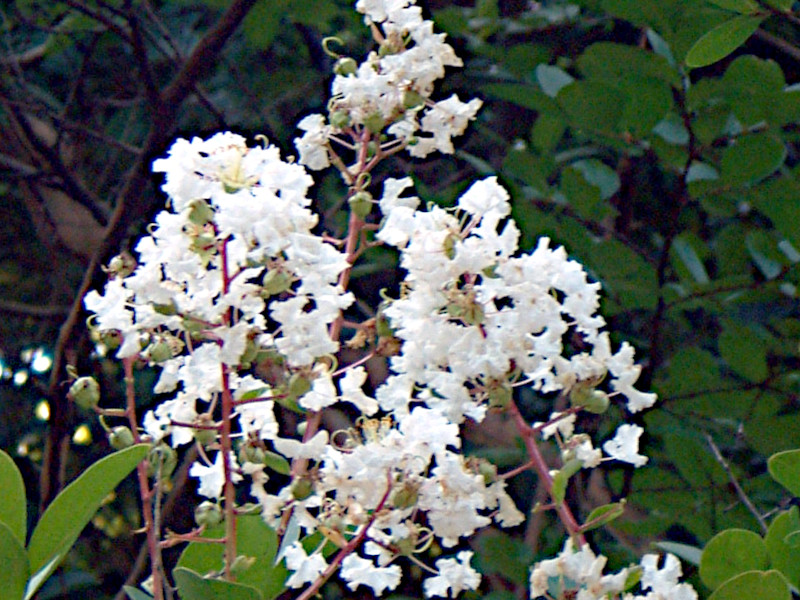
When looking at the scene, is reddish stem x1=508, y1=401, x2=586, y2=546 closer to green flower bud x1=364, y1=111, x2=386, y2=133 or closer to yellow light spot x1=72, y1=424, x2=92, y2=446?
green flower bud x1=364, y1=111, x2=386, y2=133

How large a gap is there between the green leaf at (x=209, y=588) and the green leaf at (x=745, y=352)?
949 mm

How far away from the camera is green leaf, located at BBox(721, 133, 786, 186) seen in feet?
4.03

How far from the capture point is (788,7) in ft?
3.13

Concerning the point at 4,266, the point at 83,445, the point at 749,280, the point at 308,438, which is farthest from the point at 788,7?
the point at 4,266

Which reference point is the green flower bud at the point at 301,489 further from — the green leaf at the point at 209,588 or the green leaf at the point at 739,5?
the green leaf at the point at 739,5

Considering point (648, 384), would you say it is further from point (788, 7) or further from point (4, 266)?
point (4, 266)

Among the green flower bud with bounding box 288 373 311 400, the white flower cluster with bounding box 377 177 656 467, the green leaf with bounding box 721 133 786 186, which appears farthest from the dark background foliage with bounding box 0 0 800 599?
the green flower bud with bounding box 288 373 311 400

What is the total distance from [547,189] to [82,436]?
0.91 m

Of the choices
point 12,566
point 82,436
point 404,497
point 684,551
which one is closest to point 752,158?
point 684,551

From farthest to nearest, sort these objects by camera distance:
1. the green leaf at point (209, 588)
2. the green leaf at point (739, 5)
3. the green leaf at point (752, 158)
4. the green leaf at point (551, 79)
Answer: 1. the green leaf at point (551, 79)
2. the green leaf at point (752, 158)
3. the green leaf at point (739, 5)
4. the green leaf at point (209, 588)

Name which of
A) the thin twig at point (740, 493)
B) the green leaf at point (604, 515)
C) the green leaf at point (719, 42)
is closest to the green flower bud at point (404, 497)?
the green leaf at point (604, 515)

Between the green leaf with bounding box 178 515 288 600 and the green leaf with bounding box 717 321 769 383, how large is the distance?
865 millimetres

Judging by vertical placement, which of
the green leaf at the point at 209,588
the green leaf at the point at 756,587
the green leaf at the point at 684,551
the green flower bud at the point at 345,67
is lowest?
the green leaf at the point at 684,551

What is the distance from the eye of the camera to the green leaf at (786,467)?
2.25ft
